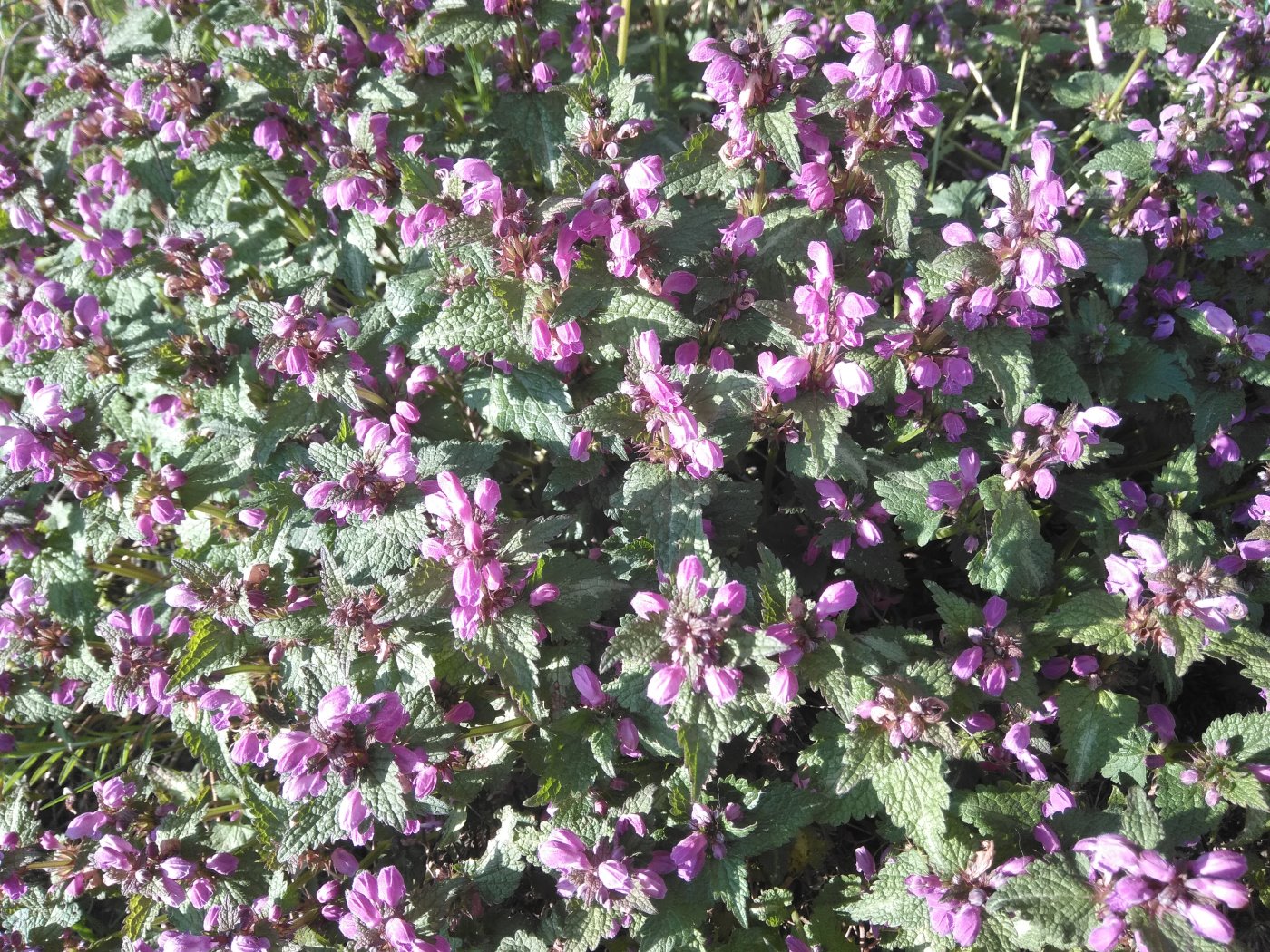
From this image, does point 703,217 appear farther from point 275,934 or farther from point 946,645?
point 275,934

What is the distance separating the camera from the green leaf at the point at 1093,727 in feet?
9.11

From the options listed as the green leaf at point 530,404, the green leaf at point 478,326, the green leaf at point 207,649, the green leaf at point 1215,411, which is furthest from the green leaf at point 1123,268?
the green leaf at point 207,649

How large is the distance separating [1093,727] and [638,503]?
1.74m

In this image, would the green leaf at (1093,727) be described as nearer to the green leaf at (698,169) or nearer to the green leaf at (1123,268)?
the green leaf at (1123,268)

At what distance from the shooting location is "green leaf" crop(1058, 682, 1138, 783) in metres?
2.78

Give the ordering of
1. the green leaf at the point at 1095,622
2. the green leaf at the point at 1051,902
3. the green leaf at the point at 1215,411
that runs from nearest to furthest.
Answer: the green leaf at the point at 1051,902
the green leaf at the point at 1095,622
the green leaf at the point at 1215,411

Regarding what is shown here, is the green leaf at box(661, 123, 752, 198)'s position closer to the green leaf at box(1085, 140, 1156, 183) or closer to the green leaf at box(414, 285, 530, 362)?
the green leaf at box(414, 285, 530, 362)

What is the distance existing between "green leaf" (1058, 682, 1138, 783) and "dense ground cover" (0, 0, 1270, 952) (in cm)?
1

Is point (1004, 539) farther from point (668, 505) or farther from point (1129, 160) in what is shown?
point (1129, 160)

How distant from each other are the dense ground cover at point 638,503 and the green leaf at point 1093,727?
0.6 inches

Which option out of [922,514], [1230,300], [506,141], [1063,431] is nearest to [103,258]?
[506,141]

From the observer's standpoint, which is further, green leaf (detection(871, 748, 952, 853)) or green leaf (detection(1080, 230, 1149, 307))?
green leaf (detection(1080, 230, 1149, 307))

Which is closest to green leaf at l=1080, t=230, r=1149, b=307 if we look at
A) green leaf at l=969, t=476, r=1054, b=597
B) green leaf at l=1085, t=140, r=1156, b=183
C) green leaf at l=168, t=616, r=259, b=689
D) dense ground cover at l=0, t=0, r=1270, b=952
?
dense ground cover at l=0, t=0, r=1270, b=952

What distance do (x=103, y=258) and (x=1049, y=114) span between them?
5.27m
